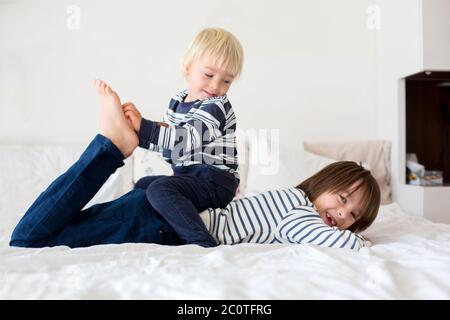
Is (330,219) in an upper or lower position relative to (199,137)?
lower

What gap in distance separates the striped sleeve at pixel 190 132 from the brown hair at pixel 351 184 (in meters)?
0.32

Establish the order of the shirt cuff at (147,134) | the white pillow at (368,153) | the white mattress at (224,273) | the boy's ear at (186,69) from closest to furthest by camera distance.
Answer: the white mattress at (224,273) → the shirt cuff at (147,134) → the boy's ear at (186,69) → the white pillow at (368,153)

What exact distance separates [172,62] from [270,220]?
1627mm

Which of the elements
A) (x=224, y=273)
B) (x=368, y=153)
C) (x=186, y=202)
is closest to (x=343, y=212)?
(x=186, y=202)

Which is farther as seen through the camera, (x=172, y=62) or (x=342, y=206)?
(x=172, y=62)

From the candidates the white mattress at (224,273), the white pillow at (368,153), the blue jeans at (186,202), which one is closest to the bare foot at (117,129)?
the blue jeans at (186,202)

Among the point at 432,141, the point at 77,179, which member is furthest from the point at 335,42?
the point at 77,179

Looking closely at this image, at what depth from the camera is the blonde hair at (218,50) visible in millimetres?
1290

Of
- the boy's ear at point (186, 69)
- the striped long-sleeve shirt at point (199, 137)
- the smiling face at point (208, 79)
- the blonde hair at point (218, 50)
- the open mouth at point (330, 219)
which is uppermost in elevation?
the blonde hair at point (218, 50)

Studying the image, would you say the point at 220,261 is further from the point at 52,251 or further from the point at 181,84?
the point at 181,84

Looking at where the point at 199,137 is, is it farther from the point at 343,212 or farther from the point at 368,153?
the point at 368,153

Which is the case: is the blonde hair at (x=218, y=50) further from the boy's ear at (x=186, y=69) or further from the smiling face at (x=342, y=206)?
the smiling face at (x=342, y=206)

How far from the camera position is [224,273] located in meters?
0.67
